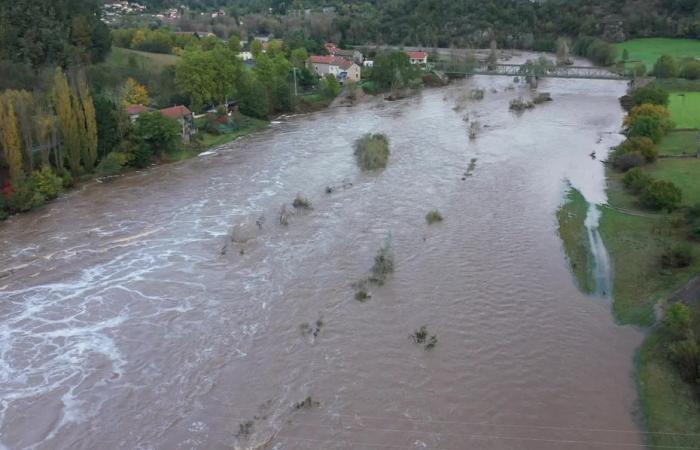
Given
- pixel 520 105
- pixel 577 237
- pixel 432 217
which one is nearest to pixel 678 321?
pixel 577 237

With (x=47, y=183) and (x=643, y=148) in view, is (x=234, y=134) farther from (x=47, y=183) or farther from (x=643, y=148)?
(x=643, y=148)

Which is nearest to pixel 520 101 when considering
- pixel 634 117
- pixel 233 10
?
pixel 634 117

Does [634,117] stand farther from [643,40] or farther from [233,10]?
[233,10]

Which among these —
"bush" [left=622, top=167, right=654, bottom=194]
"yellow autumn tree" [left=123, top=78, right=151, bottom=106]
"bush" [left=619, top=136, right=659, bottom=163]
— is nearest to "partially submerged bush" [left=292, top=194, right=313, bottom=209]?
"bush" [left=622, top=167, right=654, bottom=194]

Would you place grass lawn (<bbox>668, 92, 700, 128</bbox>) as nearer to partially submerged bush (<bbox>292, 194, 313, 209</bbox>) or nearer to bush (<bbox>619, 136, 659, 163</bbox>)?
bush (<bbox>619, 136, 659, 163</bbox>)

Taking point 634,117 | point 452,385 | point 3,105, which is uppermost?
point 3,105

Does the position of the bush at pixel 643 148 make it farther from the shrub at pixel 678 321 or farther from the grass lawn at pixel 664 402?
the grass lawn at pixel 664 402
